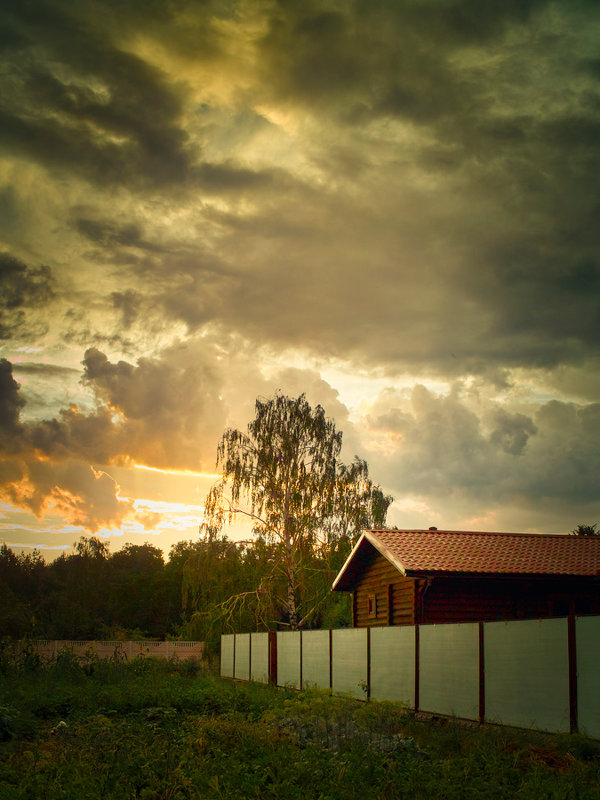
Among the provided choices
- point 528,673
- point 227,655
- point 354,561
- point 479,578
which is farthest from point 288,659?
point 528,673

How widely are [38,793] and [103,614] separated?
58.3m

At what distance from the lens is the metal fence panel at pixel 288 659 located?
2102 centimetres

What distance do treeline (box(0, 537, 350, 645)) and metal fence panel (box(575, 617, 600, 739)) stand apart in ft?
66.7

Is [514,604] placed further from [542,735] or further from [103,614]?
[103,614]

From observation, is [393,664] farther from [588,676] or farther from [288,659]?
[288,659]

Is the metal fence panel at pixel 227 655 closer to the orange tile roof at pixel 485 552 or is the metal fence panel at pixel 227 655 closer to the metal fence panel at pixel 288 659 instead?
the metal fence panel at pixel 288 659

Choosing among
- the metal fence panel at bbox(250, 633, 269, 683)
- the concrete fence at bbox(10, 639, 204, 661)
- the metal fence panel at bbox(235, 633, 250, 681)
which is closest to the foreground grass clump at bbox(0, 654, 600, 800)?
the metal fence panel at bbox(250, 633, 269, 683)

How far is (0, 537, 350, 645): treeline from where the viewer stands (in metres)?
32.2

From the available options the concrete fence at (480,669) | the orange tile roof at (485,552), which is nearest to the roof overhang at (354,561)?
the orange tile roof at (485,552)

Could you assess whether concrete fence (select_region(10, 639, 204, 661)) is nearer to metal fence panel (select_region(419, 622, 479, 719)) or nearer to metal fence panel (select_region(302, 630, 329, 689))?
metal fence panel (select_region(302, 630, 329, 689))

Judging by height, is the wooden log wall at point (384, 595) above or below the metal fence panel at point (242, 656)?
above

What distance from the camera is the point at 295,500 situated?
3297cm

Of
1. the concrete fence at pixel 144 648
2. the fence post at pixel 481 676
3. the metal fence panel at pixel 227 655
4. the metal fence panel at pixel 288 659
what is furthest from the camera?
the concrete fence at pixel 144 648

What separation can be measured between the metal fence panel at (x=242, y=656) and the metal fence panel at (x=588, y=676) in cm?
1774
